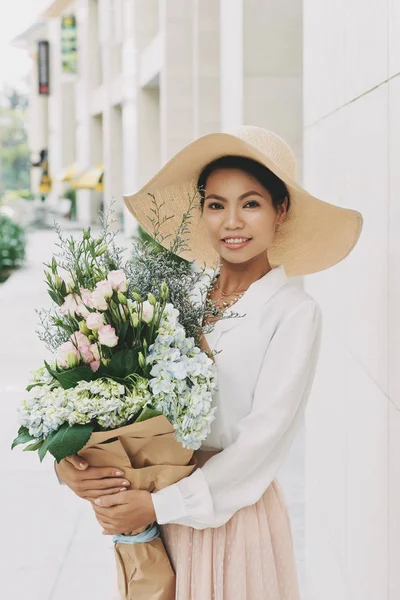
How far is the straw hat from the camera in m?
2.21

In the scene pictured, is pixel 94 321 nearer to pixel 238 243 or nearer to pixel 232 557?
pixel 238 243

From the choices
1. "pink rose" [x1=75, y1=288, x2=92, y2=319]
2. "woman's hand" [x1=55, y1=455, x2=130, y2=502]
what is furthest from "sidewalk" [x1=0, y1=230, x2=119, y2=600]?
"pink rose" [x1=75, y1=288, x2=92, y2=319]

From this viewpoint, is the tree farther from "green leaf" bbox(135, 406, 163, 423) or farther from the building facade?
"green leaf" bbox(135, 406, 163, 423)

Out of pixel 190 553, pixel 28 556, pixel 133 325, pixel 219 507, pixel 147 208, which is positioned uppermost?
pixel 147 208

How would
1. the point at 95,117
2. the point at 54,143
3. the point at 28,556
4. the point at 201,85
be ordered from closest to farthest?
1. the point at 28,556
2. the point at 201,85
3. the point at 95,117
4. the point at 54,143

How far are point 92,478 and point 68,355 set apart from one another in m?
0.32

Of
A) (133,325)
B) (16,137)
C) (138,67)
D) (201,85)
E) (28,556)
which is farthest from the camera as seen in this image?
(16,137)

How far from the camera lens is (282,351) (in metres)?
2.15

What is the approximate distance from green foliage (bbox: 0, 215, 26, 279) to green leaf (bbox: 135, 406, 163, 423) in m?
16.9

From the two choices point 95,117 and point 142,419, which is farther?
point 95,117

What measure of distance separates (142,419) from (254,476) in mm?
388

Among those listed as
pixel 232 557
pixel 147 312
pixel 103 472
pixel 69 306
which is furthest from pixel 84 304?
pixel 232 557

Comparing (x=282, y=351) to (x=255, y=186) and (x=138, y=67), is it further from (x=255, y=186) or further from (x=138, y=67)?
(x=138, y=67)

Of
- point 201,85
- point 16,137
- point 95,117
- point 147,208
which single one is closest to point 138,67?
point 201,85
